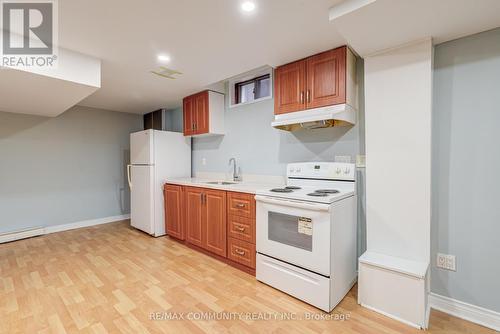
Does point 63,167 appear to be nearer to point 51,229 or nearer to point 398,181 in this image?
point 51,229

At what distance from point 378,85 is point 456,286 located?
1.79 m

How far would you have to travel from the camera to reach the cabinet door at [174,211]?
3549 millimetres

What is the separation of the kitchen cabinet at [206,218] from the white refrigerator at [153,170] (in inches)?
29.1

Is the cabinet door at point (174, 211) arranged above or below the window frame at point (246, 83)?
below

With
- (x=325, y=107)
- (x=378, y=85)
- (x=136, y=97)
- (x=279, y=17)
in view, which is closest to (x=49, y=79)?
(x=136, y=97)

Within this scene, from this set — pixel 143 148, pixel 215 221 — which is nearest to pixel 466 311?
pixel 215 221

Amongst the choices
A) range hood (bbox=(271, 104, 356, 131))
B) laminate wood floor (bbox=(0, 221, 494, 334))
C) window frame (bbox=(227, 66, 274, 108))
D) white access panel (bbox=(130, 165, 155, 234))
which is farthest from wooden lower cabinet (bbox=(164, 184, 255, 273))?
window frame (bbox=(227, 66, 274, 108))

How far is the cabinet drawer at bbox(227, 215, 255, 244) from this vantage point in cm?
256

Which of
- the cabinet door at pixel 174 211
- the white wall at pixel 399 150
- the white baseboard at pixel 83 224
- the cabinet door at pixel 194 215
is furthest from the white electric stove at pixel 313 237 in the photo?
the white baseboard at pixel 83 224

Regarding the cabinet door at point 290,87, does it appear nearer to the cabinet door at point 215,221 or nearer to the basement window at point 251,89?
the basement window at point 251,89

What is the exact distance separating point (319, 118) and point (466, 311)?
194 centimetres

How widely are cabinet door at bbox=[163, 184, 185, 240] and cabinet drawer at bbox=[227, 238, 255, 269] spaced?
105cm

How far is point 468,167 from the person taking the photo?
186 centimetres

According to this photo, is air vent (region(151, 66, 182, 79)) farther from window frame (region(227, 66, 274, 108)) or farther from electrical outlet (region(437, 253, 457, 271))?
electrical outlet (region(437, 253, 457, 271))
